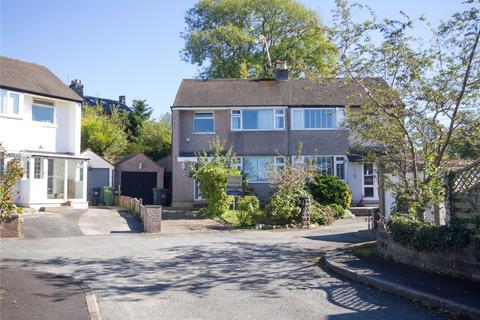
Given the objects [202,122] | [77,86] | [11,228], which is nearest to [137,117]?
[77,86]

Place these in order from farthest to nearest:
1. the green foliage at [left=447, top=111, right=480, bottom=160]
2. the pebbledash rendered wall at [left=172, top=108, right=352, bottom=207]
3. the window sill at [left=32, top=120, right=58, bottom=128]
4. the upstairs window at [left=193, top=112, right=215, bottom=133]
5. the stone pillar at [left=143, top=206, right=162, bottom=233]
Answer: the upstairs window at [left=193, top=112, right=215, bottom=133]
the pebbledash rendered wall at [left=172, top=108, right=352, bottom=207]
the window sill at [left=32, top=120, right=58, bottom=128]
the stone pillar at [left=143, top=206, right=162, bottom=233]
the green foliage at [left=447, top=111, right=480, bottom=160]

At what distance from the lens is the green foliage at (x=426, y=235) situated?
29.0ft

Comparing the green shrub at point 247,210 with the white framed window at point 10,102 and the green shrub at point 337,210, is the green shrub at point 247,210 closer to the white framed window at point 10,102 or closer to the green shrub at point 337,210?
the green shrub at point 337,210

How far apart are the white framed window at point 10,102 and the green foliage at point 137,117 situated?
1846 centimetres

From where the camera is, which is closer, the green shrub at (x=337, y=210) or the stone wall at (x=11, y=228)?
the stone wall at (x=11, y=228)

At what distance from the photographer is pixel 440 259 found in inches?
363

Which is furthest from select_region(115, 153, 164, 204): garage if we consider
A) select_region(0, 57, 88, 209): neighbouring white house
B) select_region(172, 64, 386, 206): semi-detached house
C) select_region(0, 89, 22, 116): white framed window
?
select_region(0, 89, 22, 116): white framed window

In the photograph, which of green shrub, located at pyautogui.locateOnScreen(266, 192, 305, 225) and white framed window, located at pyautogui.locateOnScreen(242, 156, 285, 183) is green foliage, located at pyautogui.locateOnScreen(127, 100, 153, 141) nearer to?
white framed window, located at pyautogui.locateOnScreen(242, 156, 285, 183)

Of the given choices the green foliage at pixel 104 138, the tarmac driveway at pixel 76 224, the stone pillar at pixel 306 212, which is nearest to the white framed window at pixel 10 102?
the tarmac driveway at pixel 76 224

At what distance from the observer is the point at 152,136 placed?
37438 millimetres

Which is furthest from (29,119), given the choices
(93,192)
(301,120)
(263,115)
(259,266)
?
(259,266)

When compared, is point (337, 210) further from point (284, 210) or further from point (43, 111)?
point (43, 111)

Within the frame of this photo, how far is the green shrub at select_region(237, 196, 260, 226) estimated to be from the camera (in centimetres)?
1859

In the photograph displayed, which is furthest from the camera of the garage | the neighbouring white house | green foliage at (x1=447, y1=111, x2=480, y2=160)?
the garage
